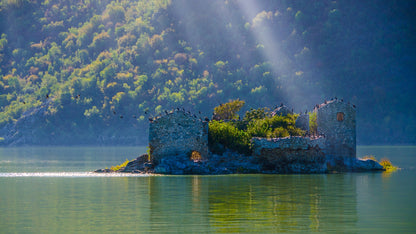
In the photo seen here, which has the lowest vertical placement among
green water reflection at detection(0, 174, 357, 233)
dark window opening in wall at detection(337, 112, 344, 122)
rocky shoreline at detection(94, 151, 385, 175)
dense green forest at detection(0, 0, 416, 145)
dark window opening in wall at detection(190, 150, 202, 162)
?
green water reflection at detection(0, 174, 357, 233)

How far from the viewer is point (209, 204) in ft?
95.9

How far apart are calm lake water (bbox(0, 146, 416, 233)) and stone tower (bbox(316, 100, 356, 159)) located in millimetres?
5314

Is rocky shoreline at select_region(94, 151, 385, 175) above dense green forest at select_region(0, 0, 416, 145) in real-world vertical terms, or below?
below

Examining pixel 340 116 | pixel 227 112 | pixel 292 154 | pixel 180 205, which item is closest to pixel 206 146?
pixel 292 154

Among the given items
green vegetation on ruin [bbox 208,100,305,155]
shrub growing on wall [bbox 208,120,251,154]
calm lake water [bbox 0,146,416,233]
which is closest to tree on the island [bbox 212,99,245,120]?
green vegetation on ruin [bbox 208,100,305,155]

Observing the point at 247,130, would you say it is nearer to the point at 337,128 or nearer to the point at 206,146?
the point at 206,146

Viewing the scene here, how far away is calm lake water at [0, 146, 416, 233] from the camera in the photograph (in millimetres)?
23656

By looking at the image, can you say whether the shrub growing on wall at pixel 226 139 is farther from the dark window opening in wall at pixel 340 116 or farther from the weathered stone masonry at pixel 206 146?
the dark window opening in wall at pixel 340 116

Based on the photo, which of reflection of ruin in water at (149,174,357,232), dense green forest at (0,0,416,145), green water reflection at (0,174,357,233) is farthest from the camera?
dense green forest at (0,0,416,145)

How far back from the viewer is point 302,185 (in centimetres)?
3728

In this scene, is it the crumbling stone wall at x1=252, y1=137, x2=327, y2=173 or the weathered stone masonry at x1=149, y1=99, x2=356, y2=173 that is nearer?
the crumbling stone wall at x1=252, y1=137, x2=327, y2=173

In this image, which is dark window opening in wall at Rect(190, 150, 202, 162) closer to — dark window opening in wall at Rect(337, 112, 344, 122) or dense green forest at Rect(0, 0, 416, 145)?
dark window opening in wall at Rect(337, 112, 344, 122)

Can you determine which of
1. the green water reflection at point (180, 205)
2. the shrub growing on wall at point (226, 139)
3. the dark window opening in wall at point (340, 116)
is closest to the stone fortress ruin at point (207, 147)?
the shrub growing on wall at point (226, 139)

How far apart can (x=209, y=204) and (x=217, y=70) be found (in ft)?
418
